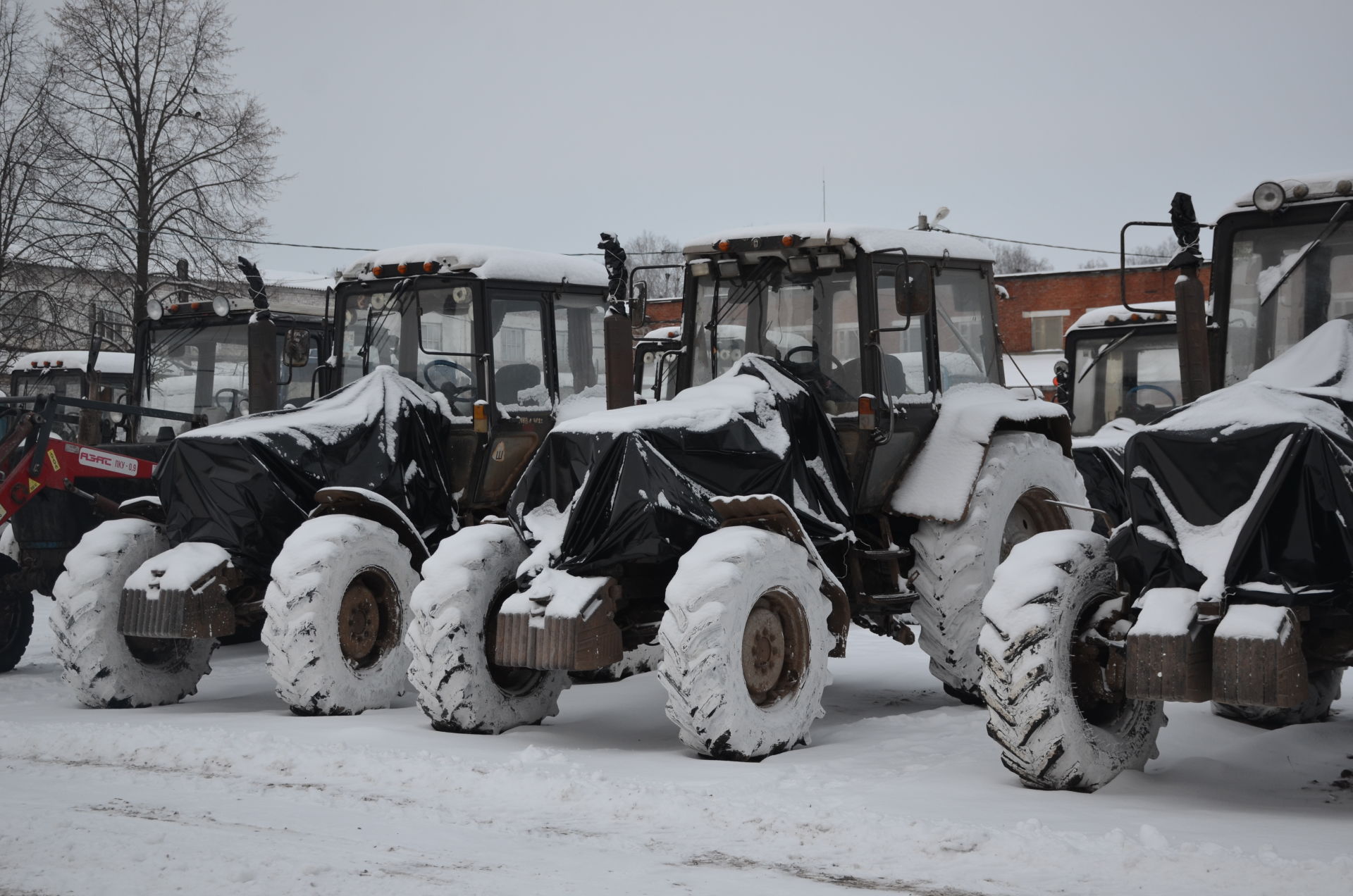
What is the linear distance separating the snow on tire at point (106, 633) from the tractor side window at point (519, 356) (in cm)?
258

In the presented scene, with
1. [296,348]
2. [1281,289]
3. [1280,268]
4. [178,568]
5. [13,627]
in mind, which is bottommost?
[13,627]

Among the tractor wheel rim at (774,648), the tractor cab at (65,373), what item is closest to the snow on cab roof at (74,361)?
the tractor cab at (65,373)

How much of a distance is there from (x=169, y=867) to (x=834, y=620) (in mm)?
3914

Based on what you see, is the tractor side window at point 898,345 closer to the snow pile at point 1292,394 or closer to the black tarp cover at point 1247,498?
the snow pile at point 1292,394

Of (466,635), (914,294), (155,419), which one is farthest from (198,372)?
(914,294)

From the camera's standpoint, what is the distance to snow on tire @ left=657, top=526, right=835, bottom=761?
677 cm

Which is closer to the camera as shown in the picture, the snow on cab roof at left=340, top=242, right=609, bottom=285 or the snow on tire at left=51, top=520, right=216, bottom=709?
the snow on tire at left=51, top=520, right=216, bottom=709

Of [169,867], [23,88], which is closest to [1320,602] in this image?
[169,867]

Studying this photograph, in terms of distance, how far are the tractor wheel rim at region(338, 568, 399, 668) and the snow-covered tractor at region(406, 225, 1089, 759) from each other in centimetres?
101

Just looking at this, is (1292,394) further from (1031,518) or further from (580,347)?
(580,347)

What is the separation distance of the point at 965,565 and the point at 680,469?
2.11 meters

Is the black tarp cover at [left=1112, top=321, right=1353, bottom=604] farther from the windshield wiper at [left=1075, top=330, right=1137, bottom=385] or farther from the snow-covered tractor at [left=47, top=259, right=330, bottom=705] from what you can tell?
the windshield wiper at [left=1075, top=330, right=1137, bottom=385]

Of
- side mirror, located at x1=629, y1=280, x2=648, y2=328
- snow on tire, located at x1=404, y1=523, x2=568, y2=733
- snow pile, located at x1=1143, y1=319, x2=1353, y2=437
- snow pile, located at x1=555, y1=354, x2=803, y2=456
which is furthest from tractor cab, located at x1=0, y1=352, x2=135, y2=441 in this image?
snow pile, located at x1=1143, y1=319, x2=1353, y2=437

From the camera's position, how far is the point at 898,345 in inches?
357
